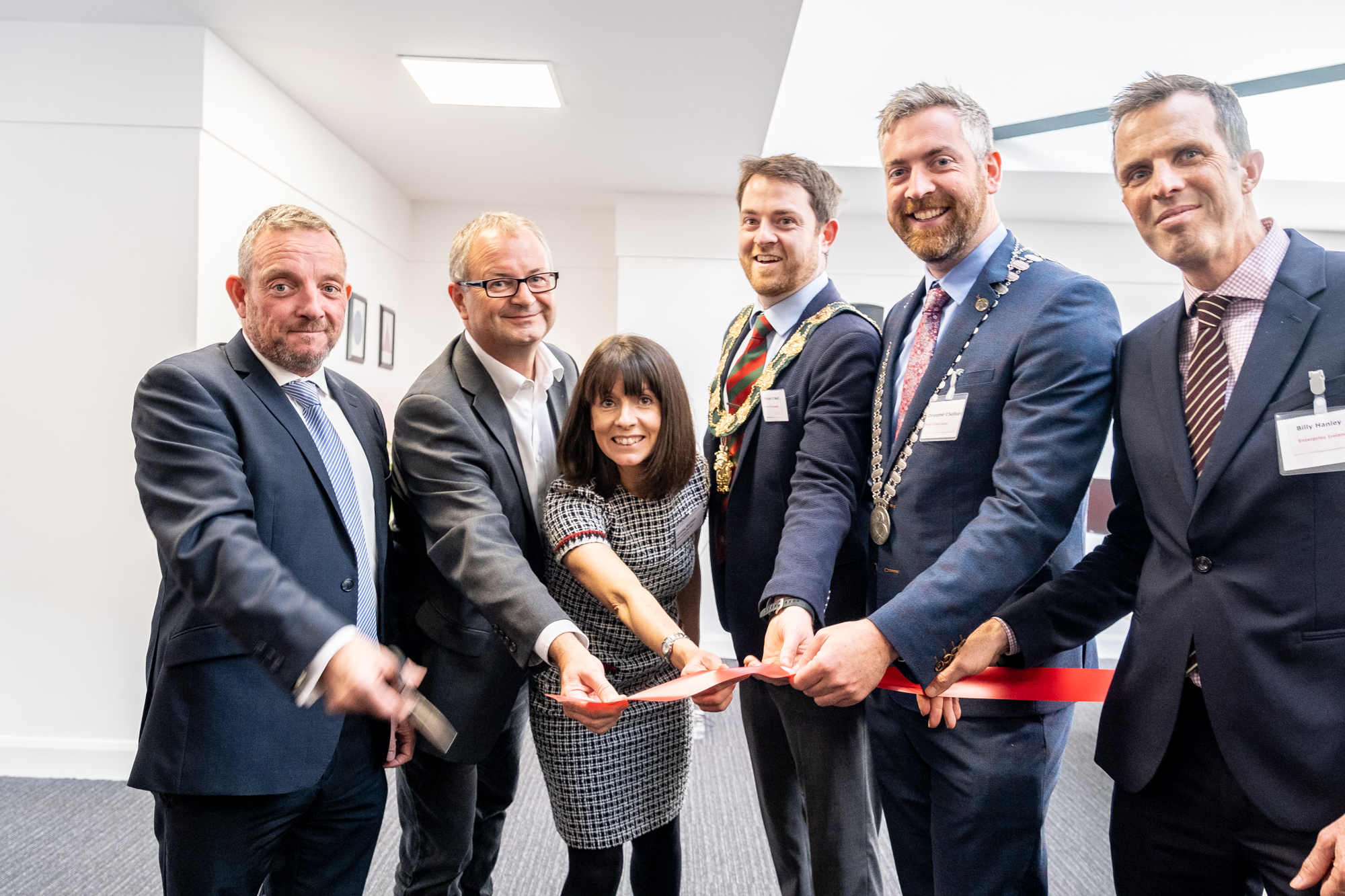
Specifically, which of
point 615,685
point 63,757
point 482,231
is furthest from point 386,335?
point 615,685

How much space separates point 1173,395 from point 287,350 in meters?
1.85

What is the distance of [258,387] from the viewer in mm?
1810

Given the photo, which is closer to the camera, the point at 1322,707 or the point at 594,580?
the point at 1322,707

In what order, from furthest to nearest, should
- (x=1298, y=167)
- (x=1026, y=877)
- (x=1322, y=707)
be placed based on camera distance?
(x=1298, y=167), (x=1026, y=877), (x=1322, y=707)

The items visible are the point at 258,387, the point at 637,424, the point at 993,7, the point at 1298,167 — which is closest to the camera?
the point at 258,387

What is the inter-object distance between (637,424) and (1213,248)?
1.21 metres

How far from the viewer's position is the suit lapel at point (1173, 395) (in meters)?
1.37

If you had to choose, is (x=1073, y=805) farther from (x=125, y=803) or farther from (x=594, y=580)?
(x=125, y=803)

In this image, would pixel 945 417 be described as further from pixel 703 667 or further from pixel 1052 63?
A: pixel 1052 63

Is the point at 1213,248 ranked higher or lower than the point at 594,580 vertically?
higher

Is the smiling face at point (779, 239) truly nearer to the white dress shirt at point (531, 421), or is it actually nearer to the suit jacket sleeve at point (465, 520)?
the white dress shirt at point (531, 421)

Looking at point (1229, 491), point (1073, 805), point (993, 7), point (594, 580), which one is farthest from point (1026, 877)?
point (993, 7)

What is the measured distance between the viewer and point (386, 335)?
684 cm

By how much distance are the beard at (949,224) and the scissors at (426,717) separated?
4.62 ft
